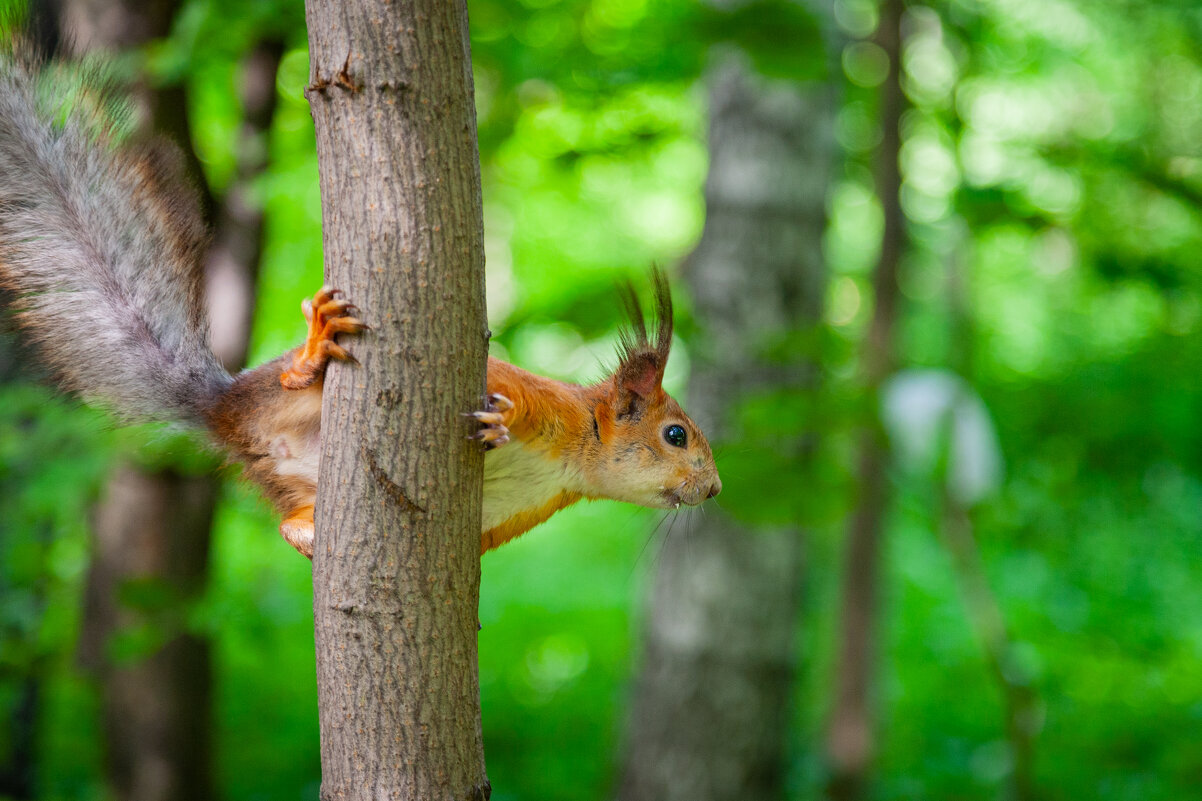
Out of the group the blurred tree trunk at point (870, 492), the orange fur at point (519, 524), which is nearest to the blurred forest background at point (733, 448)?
the blurred tree trunk at point (870, 492)

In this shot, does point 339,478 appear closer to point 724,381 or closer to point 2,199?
point 2,199

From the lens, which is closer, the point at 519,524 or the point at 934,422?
the point at 519,524

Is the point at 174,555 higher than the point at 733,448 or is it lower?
lower

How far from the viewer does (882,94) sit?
2.33 m

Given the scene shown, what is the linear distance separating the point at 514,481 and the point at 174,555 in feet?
8.65

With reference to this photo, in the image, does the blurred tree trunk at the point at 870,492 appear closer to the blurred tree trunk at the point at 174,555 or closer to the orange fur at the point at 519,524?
the orange fur at the point at 519,524

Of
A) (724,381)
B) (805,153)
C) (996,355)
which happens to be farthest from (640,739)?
(996,355)

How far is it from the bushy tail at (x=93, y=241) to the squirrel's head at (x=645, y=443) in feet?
2.33

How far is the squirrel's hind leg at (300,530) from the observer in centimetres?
151

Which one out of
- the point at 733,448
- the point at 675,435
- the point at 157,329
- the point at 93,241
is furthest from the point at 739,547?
the point at 93,241

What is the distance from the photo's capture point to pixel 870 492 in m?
2.68

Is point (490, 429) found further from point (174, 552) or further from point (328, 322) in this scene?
point (174, 552)

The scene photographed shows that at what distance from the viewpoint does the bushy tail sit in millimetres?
1404

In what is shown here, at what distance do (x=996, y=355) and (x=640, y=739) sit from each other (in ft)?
28.4
